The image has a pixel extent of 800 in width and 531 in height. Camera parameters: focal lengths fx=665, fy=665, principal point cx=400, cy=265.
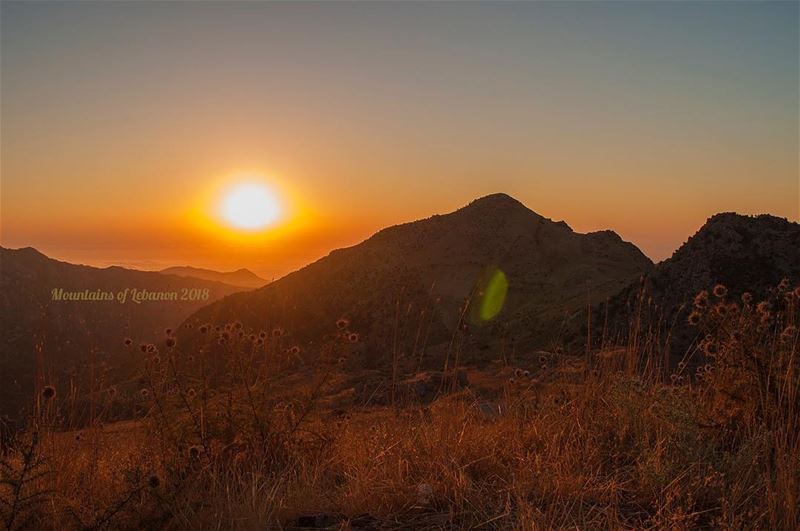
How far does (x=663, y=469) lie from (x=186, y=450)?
109 inches

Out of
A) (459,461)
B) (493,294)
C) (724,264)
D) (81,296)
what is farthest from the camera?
(81,296)

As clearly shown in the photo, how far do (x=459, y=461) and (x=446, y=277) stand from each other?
26779mm

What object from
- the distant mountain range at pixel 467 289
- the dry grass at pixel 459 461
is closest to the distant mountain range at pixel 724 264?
the distant mountain range at pixel 467 289

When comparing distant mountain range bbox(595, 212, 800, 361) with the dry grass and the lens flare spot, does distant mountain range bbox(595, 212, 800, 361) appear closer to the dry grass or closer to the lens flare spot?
the lens flare spot

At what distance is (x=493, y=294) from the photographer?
91.2 ft

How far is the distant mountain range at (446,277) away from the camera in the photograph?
77.7 ft

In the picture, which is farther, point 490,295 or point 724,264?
point 490,295

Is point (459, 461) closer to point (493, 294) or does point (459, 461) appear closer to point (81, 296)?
point (493, 294)

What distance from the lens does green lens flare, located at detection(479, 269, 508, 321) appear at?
85.3 ft

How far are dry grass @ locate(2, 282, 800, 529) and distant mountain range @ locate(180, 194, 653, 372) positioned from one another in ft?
49.1

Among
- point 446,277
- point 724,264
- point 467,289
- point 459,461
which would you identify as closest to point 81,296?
point 446,277

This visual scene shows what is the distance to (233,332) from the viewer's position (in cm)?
456

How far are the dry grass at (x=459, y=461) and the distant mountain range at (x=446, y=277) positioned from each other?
15.0 m

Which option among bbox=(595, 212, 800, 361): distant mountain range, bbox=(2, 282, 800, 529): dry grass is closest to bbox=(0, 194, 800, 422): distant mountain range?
bbox=(595, 212, 800, 361): distant mountain range
